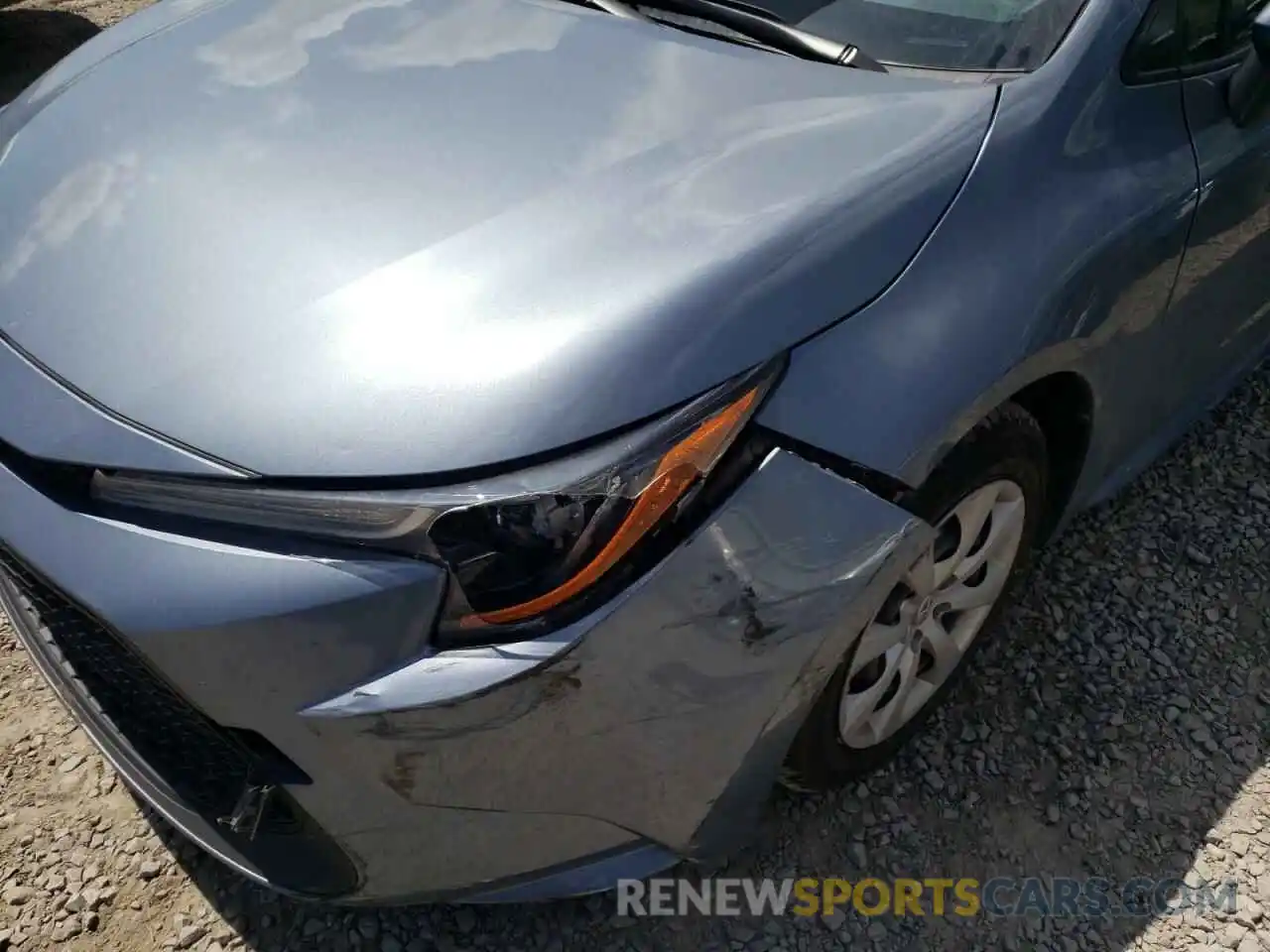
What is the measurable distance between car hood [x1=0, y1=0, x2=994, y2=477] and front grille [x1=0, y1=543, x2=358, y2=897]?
368 mm

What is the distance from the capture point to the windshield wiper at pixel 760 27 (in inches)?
72.5

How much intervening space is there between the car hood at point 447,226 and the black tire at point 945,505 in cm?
31

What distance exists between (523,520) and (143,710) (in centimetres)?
78

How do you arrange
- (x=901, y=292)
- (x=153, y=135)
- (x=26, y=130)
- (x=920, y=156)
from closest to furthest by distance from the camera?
(x=901, y=292), (x=920, y=156), (x=153, y=135), (x=26, y=130)

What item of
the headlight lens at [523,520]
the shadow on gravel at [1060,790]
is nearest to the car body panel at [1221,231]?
the shadow on gravel at [1060,790]

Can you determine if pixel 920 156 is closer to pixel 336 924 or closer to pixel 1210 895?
pixel 1210 895

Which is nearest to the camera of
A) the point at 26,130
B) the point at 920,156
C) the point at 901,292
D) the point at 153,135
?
the point at 901,292

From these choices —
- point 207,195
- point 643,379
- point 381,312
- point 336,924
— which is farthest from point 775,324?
point 336,924

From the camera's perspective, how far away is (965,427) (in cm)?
154

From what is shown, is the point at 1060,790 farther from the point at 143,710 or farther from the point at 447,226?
the point at 143,710

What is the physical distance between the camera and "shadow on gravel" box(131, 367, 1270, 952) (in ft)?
5.94

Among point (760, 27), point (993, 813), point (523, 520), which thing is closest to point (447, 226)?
point (523, 520)

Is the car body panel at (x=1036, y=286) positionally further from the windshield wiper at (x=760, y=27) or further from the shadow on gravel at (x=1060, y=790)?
the shadow on gravel at (x=1060, y=790)

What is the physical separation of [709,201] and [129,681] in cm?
113
